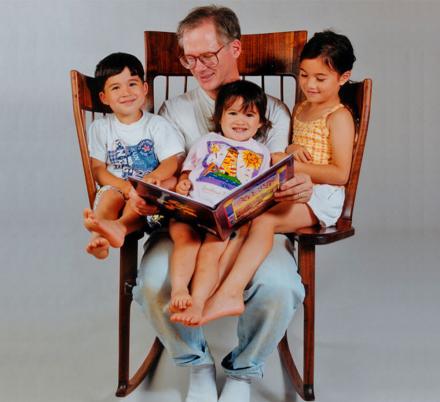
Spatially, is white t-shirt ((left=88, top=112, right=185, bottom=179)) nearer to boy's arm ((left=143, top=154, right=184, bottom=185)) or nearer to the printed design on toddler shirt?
boy's arm ((left=143, top=154, right=184, bottom=185))

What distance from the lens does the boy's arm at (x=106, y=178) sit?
2.46 metres

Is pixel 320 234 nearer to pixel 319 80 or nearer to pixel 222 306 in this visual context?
pixel 222 306

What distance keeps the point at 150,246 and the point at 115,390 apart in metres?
0.56

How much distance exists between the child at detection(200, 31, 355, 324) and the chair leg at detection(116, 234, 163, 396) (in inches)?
16.5

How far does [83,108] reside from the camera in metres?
2.57

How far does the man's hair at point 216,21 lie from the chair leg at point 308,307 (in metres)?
0.76

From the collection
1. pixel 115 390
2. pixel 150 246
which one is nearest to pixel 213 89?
pixel 150 246

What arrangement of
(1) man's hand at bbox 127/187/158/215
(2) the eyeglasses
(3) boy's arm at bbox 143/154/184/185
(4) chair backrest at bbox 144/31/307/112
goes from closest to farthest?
(1) man's hand at bbox 127/187/158/215, (3) boy's arm at bbox 143/154/184/185, (2) the eyeglasses, (4) chair backrest at bbox 144/31/307/112

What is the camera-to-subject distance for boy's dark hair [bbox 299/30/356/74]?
8.16ft

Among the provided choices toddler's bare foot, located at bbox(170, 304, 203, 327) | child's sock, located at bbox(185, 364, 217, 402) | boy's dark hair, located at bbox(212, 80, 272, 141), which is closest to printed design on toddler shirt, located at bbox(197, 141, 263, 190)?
boy's dark hair, located at bbox(212, 80, 272, 141)

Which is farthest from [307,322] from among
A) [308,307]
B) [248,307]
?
[248,307]

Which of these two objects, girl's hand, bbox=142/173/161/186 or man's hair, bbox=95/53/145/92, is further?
man's hair, bbox=95/53/145/92

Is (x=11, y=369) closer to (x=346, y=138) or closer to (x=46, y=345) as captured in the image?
(x=46, y=345)

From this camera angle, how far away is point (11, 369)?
8.79ft
